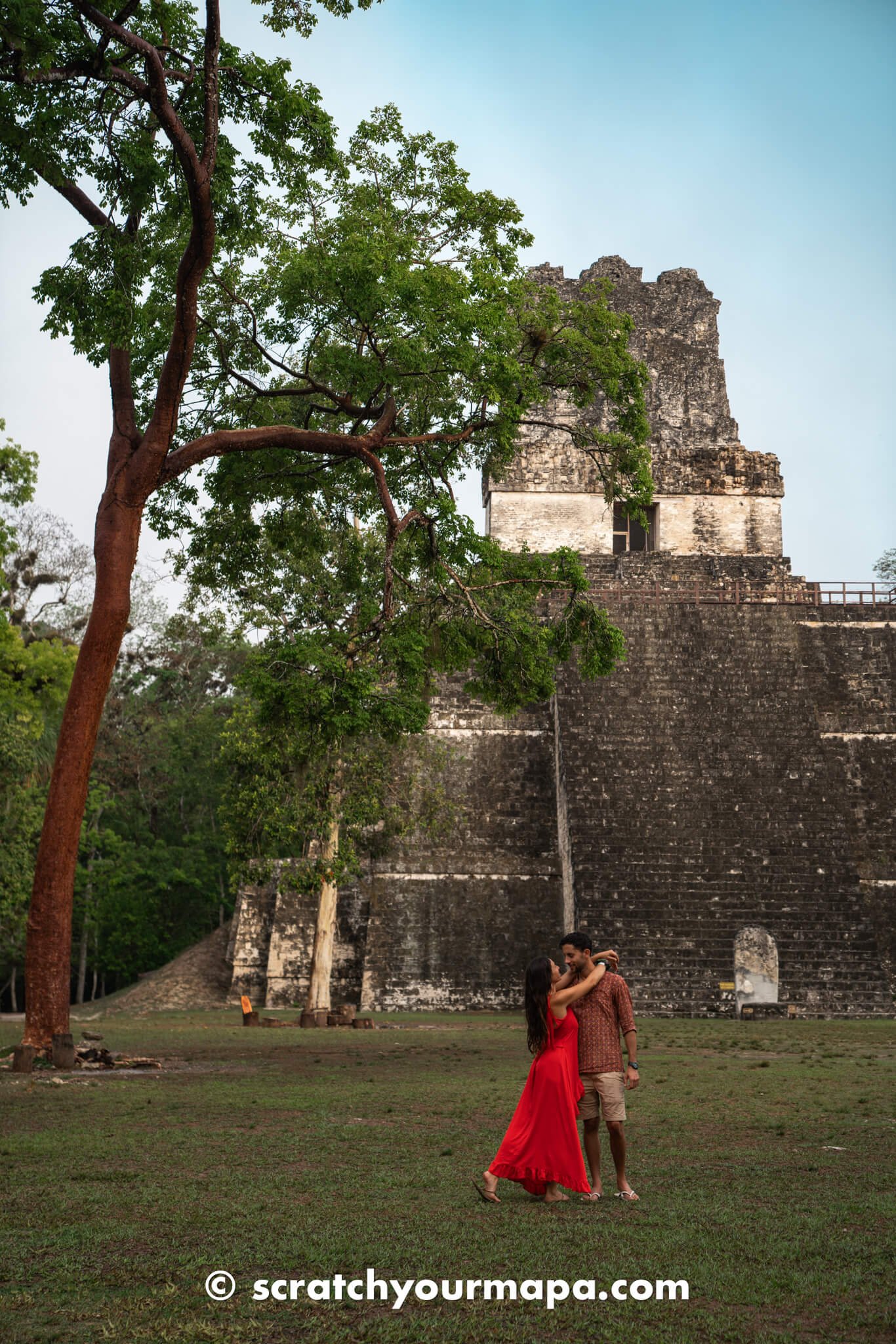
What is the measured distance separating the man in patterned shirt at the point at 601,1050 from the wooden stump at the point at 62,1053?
505 cm

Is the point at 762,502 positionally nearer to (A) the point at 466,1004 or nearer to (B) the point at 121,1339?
(A) the point at 466,1004

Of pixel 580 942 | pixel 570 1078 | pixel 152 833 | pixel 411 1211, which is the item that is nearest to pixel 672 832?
pixel 580 942

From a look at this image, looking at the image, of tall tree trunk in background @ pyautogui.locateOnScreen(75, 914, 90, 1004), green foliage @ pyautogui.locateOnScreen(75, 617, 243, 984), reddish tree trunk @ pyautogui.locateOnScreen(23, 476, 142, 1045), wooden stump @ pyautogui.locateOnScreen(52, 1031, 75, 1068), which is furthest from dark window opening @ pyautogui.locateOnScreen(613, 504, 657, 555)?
wooden stump @ pyautogui.locateOnScreen(52, 1031, 75, 1068)

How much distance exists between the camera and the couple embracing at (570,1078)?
4219 millimetres

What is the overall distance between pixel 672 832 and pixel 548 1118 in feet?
38.4

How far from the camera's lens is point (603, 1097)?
14.4ft

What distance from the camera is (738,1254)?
3.48 m

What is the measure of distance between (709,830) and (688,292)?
1223cm

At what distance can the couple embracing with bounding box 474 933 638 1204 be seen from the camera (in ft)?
13.8

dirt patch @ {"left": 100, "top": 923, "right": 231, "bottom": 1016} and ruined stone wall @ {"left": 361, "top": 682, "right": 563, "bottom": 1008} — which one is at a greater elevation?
ruined stone wall @ {"left": 361, "top": 682, "right": 563, "bottom": 1008}

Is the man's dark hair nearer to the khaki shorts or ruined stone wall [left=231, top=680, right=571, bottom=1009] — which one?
the khaki shorts

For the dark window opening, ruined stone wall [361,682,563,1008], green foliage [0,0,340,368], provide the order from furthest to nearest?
1. the dark window opening
2. ruined stone wall [361,682,563,1008]
3. green foliage [0,0,340,368]

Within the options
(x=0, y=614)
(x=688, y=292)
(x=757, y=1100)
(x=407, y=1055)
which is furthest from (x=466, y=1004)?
(x=688, y=292)

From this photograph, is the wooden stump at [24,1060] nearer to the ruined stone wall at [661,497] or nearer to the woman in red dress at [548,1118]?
the woman in red dress at [548,1118]
